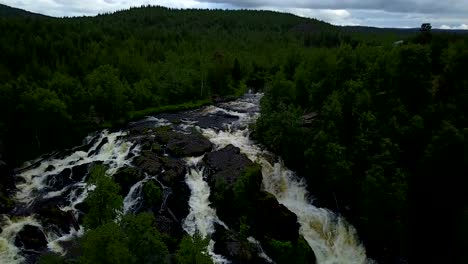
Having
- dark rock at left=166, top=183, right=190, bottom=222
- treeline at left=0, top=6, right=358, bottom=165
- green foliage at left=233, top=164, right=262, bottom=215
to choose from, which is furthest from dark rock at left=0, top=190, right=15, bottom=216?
green foliage at left=233, top=164, right=262, bottom=215

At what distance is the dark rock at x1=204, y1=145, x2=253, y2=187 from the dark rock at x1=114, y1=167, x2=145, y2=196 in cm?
763

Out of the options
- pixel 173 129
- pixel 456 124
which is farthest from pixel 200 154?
pixel 456 124

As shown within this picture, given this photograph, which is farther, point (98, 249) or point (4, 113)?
point (4, 113)

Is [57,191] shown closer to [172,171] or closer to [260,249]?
[172,171]

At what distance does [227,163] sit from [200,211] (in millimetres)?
7256

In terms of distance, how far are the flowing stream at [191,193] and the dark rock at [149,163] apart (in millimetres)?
842

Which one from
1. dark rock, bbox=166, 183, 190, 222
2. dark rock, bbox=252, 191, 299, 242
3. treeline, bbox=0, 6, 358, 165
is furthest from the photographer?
treeline, bbox=0, 6, 358, 165

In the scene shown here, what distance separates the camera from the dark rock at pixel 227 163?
152 feet

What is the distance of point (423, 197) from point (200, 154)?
2419cm

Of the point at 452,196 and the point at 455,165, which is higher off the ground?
the point at 455,165

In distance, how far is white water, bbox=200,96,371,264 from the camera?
139 feet

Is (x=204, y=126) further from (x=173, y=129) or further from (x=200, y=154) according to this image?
(x=200, y=154)

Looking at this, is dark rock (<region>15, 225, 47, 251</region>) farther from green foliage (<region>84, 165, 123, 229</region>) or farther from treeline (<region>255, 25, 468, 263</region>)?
treeline (<region>255, 25, 468, 263</region>)

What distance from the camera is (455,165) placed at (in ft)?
140
